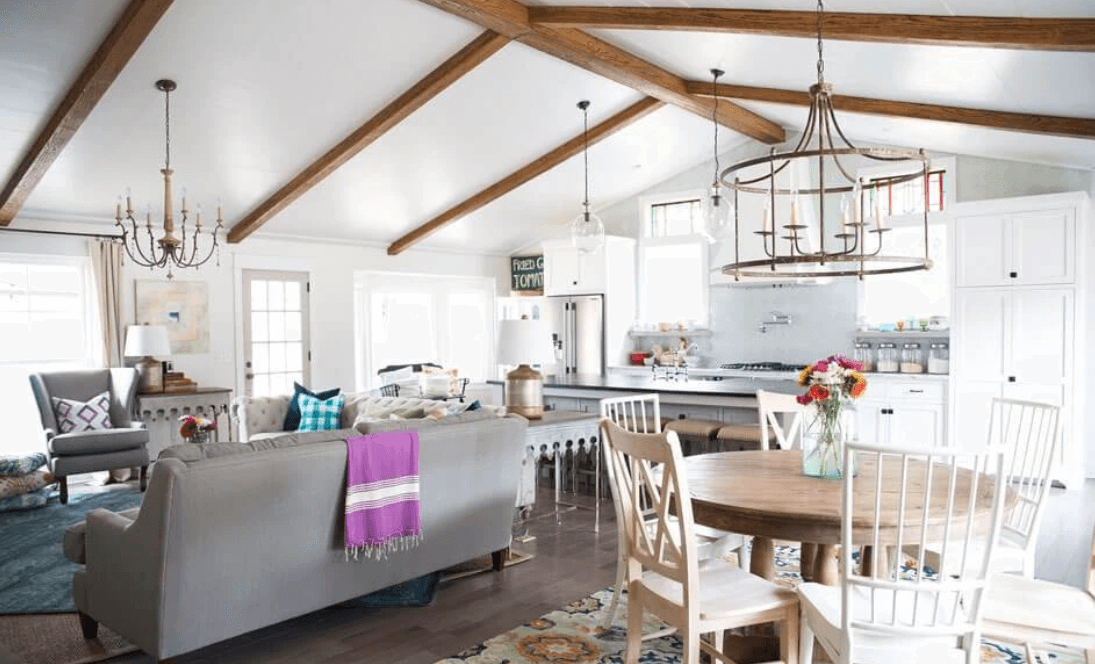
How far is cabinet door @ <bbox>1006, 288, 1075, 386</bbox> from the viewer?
5.87 meters

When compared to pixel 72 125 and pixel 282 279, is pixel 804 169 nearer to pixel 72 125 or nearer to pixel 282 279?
pixel 282 279

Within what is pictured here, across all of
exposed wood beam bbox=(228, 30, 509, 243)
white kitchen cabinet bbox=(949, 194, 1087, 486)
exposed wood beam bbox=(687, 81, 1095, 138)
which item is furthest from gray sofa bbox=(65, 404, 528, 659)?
white kitchen cabinet bbox=(949, 194, 1087, 486)

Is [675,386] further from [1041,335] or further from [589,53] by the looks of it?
[1041,335]

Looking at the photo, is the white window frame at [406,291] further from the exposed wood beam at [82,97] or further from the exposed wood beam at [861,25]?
the exposed wood beam at [861,25]

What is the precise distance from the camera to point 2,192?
607 cm

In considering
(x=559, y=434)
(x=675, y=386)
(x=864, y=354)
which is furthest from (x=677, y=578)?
(x=864, y=354)

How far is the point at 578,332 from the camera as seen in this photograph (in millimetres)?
9148

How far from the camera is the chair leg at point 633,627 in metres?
2.63

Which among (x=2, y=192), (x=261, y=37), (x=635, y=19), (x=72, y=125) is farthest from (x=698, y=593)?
(x=2, y=192)

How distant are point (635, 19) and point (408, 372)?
4.42 meters

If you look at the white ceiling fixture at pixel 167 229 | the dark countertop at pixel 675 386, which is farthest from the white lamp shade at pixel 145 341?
the dark countertop at pixel 675 386

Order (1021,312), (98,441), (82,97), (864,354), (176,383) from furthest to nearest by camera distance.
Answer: (864,354)
(176,383)
(1021,312)
(98,441)
(82,97)

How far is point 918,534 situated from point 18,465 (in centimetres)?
599

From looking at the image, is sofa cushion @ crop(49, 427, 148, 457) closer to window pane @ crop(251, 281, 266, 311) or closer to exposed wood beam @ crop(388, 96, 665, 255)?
window pane @ crop(251, 281, 266, 311)
